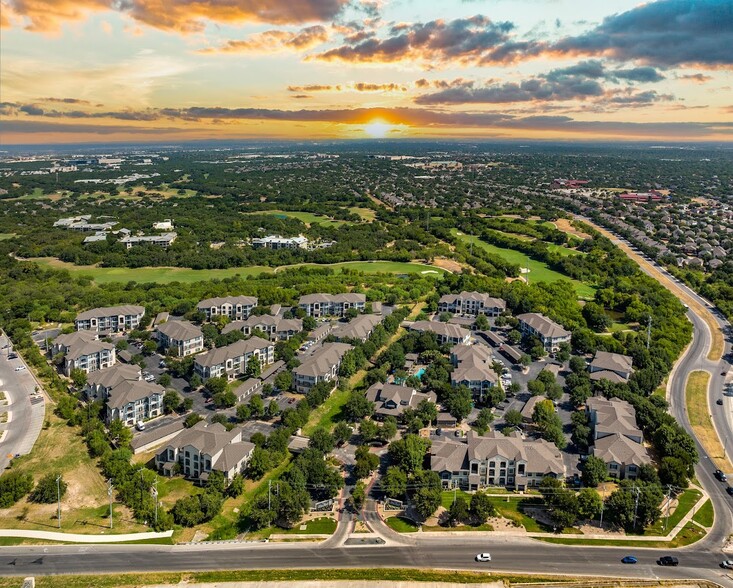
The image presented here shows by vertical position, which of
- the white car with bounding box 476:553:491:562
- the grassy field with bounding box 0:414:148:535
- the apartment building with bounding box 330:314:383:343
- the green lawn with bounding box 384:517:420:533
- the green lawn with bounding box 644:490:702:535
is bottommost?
A: the green lawn with bounding box 644:490:702:535

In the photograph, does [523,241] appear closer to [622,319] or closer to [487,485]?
[622,319]

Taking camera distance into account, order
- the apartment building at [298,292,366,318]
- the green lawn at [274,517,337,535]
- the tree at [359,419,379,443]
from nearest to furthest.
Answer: the green lawn at [274,517,337,535], the tree at [359,419,379,443], the apartment building at [298,292,366,318]

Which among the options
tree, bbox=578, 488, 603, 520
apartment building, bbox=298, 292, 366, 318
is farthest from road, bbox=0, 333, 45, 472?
tree, bbox=578, 488, 603, 520

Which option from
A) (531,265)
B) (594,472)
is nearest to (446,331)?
(594,472)

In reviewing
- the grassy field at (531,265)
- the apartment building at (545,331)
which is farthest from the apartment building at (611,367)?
the grassy field at (531,265)

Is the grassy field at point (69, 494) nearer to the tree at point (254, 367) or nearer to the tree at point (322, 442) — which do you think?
the tree at point (322, 442)

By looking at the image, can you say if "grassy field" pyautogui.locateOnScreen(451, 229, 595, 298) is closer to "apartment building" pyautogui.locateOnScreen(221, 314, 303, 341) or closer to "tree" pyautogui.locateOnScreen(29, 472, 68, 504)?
"apartment building" pyautogui.locateOnScreen(221, 314, 303, 341)

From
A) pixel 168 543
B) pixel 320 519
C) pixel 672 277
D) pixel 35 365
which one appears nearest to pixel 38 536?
pixel 168 543

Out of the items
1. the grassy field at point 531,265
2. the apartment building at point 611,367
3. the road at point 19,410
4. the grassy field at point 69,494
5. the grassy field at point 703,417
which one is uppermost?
the apartment building at point 611,367
